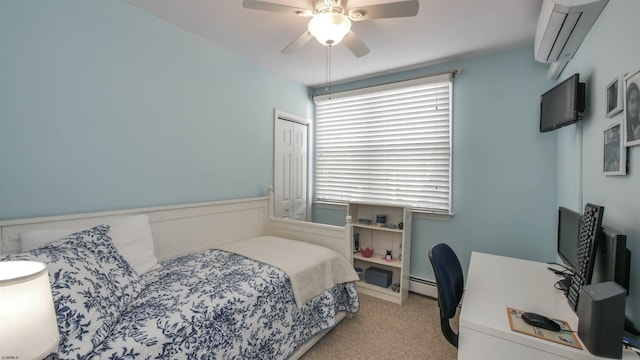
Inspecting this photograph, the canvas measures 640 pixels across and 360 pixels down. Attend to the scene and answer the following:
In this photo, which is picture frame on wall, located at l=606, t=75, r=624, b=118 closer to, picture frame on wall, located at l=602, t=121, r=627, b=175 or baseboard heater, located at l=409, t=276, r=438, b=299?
picture frame on wall, located at l=602, t=121, r=627, b=175

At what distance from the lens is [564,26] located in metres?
1.55

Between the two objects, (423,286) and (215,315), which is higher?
(215,315)

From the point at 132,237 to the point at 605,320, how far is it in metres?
2.41

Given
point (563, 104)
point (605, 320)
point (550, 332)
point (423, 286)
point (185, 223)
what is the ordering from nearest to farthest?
point (605, 320) < point (550, 332) < point (563, 104) < point (185, 223) < point (423, 286)

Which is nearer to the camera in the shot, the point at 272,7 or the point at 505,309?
the point at 505,309

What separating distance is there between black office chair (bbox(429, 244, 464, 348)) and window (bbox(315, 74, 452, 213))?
1.24 m

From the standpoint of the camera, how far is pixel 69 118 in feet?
5.58

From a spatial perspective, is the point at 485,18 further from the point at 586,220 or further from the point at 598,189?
the point at 586,220

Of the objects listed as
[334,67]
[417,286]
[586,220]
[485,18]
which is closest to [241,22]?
[334,67]

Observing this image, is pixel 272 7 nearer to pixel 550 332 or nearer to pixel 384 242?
pixel 550 332

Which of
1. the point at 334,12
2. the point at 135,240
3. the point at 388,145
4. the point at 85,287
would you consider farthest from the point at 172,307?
the point at 388,145

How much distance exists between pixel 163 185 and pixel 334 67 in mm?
2163

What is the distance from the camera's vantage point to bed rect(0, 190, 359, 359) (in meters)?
1.11

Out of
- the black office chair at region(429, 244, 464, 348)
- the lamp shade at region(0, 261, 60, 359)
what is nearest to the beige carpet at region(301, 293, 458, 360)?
the black office chair at region(429, 244, 464, 348)
